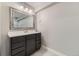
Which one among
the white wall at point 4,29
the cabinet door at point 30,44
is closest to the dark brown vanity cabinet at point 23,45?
the cabinet door at point 30,44

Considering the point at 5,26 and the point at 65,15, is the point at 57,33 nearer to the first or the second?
the point at 65,15

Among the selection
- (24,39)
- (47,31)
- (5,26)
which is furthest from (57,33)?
(5,26)

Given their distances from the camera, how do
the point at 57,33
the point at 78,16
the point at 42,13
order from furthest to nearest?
the point at 42,13
the point at 57,33
the point at 78,16

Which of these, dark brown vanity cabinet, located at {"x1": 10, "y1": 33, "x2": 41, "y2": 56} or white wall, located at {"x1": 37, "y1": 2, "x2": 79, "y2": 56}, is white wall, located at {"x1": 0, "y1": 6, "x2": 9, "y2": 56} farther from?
white wall, located at {"x1": 37, "y1": 2, "x2": 79, "y2": 56}

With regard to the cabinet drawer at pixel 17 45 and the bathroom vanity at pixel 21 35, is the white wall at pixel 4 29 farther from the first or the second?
the cabinet drawer at pixel 17 45

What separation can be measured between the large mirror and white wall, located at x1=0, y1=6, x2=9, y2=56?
0.18 meters

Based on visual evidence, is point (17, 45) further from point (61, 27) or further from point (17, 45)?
point (61, 27)

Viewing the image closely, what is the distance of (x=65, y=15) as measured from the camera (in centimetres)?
189

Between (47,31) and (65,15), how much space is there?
0.94 meters

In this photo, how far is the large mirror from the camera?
2.08 m

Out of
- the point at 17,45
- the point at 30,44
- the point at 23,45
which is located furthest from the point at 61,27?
the point at 17,45

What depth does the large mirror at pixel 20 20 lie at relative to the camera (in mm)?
2083

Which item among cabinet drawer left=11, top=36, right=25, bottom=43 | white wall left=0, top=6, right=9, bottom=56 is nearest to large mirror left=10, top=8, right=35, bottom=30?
white wall left=0, top=6, right=9, bottom=56

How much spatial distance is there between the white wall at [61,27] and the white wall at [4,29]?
1318 mm
